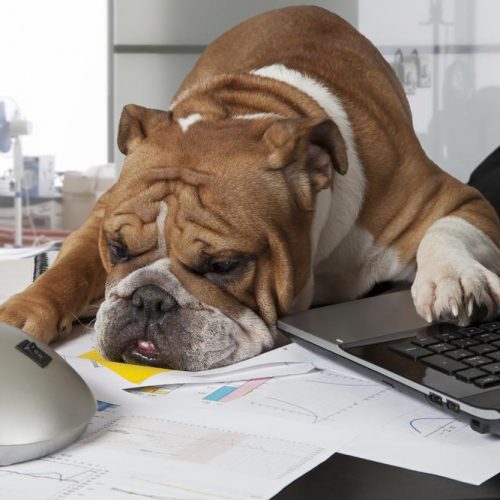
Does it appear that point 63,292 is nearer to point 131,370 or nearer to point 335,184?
point 131,370

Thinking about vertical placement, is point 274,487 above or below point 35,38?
below

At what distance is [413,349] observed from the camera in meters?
1.01

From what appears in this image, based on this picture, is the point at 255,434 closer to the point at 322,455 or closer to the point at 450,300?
the point at 322,455

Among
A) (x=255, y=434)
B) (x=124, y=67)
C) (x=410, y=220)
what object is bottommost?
(x=255, y=434)

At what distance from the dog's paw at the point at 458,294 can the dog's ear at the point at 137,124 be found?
1.34ft

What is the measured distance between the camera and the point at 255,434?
34.4 inches

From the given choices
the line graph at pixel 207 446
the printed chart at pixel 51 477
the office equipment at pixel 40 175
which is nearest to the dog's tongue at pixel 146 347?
the line graph at pixel 207 446

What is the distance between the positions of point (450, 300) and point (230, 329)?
10.3 inches

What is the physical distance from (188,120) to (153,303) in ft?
0.96

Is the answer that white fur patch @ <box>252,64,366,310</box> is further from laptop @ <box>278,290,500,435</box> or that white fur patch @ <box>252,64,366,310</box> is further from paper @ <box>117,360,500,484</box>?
paper @ <box>117,360,500,484</box>

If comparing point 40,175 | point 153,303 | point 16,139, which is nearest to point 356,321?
point 153,303

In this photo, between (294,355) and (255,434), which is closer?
(255,434)

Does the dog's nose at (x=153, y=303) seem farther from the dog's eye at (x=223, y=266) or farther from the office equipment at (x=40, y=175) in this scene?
the office equipment at (x=40, y=175)

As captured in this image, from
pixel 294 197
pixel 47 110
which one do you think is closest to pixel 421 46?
pixel 294 197
